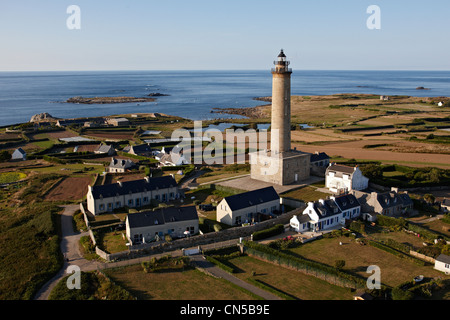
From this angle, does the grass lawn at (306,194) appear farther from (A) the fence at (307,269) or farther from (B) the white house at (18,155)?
(B) the white house at (18,155)

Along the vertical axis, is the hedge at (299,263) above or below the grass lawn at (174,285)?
above

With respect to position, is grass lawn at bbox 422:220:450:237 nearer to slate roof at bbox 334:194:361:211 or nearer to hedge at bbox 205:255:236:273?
slate roof at bbox 334:194:361:211

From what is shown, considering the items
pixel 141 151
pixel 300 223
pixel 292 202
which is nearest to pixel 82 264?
pixel 300 223

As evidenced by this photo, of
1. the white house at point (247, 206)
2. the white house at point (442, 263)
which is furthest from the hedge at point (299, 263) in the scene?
the white house at point (442, 263)

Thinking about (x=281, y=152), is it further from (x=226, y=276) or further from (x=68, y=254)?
(x=68, y=254)
